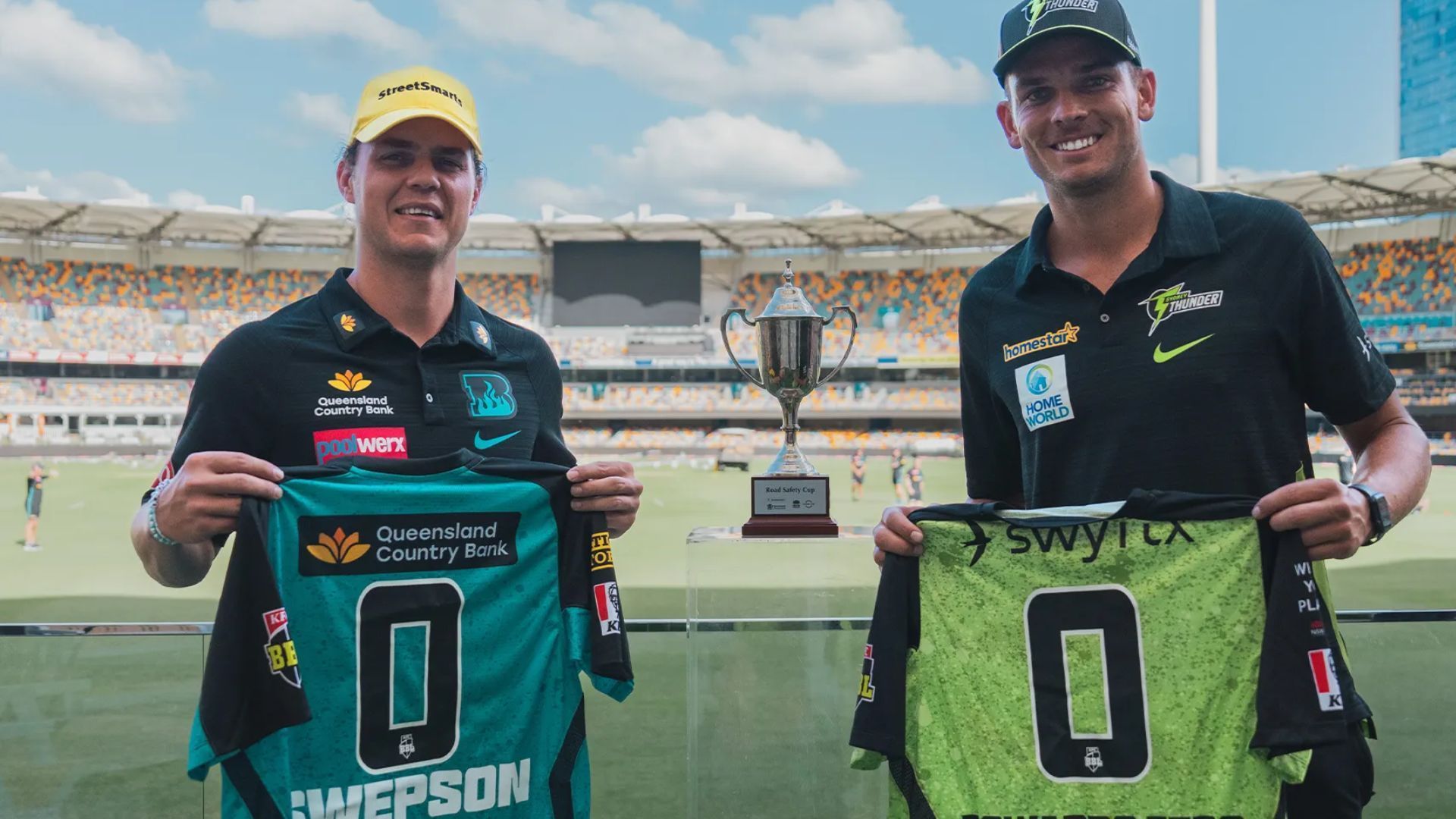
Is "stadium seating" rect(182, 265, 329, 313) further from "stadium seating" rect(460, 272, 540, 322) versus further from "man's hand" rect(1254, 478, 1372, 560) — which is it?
"man's hand" rect(1254, 478, 1372, 560)

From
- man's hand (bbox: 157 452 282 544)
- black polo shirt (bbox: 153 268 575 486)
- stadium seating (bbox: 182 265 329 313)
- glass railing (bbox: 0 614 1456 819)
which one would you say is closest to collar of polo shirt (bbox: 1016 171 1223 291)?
glass railing (bbox: 0 614 1456 819)

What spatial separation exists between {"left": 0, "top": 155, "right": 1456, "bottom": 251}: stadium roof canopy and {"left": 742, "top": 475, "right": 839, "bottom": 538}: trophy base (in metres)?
29.6

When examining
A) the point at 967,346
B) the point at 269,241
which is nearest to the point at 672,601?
the point at 967,346

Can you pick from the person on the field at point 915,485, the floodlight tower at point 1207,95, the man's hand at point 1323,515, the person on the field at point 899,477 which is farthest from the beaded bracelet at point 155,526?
the floodlight tower at point 1207,95

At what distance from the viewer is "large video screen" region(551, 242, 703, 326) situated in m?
37.8

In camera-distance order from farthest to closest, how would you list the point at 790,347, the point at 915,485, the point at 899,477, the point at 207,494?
the point at 899,477
the point at 915,485
the point at 790,347
the point at 207,494

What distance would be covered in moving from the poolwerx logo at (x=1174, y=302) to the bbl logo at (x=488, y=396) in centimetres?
135

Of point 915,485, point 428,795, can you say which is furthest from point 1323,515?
point 915,485

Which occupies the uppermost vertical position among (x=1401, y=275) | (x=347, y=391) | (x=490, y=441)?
(x=1401, y=275)

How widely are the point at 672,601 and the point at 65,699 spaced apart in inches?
204

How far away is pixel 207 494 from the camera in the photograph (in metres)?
1.90

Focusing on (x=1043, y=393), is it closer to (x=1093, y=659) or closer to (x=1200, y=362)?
(x=1200, y=362)

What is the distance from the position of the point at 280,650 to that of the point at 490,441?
1.99ft

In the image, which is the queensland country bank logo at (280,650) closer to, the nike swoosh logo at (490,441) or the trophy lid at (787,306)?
the nike swoosh logo at (490,441)
